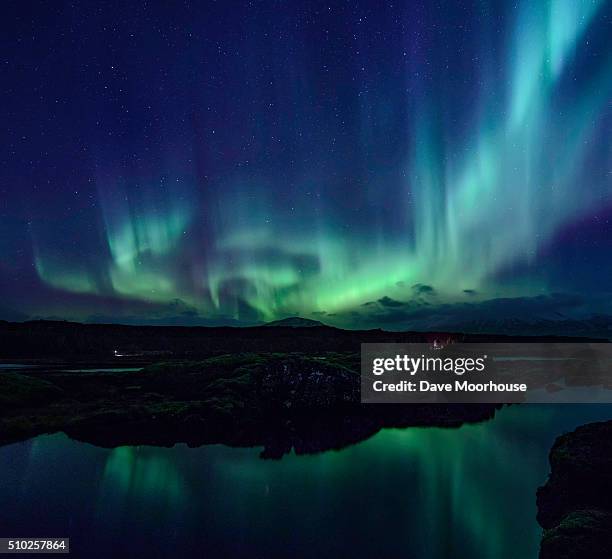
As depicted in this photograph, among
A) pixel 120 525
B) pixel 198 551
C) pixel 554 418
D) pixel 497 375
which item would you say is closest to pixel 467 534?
pixel 198 551

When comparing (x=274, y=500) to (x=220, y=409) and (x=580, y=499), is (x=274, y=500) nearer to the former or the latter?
(x=220, y=409)

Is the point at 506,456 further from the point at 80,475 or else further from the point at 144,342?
the point at 144,342

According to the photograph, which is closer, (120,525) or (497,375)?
(120,525)

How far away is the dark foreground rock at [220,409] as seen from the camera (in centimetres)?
3744

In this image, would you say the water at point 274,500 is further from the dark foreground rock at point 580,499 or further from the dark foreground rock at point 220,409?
the dark foreground rock at point 580,499

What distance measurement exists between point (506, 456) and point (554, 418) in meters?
21.5

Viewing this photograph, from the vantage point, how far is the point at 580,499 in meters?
20.6

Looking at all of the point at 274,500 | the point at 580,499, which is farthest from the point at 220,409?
the point at 580,499

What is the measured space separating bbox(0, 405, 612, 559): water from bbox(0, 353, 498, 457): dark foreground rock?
2.57 m

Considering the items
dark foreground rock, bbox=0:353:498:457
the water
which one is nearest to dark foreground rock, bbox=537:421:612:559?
the water

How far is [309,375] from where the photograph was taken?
47.2m

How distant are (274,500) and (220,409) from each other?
14.5 meters

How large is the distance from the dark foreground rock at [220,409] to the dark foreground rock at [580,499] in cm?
2019

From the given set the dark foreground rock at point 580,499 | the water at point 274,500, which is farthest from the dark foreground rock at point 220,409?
the dark foreground rock at point 580,499
